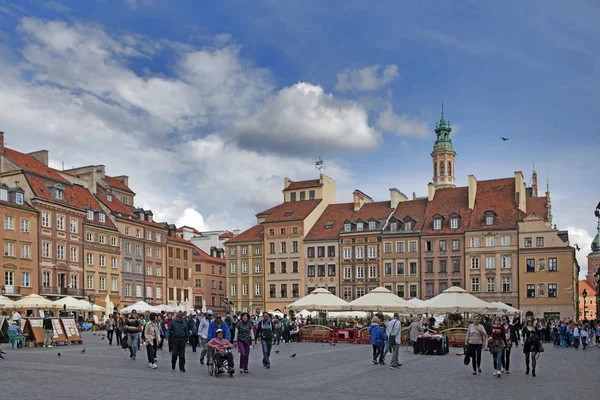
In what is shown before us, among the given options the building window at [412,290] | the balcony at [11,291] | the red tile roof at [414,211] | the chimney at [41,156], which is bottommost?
the building window at [412,290]

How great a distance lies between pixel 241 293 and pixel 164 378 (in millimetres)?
63904

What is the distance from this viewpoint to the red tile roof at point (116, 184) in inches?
3137

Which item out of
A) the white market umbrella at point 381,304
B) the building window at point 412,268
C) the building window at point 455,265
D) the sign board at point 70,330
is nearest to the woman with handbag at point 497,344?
the white market umbrella at point 381,304

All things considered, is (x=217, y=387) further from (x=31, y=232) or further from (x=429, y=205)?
(x=429, y=205)

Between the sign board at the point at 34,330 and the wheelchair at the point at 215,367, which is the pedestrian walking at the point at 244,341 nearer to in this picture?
the wheelchair at the point at 215,367

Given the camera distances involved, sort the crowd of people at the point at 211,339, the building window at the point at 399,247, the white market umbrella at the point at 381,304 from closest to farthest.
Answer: the crowd of people at the point at 211,339, the white market umbrella at the point at 381,304, the building window at the point at 399,247

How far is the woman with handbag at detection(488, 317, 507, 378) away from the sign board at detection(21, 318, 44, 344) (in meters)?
20.8

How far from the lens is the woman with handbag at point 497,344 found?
717 inches

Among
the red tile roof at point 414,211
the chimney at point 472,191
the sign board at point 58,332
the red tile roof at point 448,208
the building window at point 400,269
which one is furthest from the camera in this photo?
the red tile roof at point 414,211

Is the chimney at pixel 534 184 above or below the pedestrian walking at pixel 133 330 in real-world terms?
above

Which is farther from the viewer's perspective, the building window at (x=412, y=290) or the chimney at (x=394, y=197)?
the chimney at (x=394, y=197)

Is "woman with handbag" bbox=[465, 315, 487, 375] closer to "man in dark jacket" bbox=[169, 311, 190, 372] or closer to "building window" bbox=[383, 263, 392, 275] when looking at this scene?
"man in dark jacket" bbox=[169, 311, 190, 372]

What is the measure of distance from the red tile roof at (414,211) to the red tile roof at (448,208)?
65cm

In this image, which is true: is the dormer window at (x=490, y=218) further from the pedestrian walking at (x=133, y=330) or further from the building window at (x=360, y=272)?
the pedestrian walking at (x=133, y=330)
